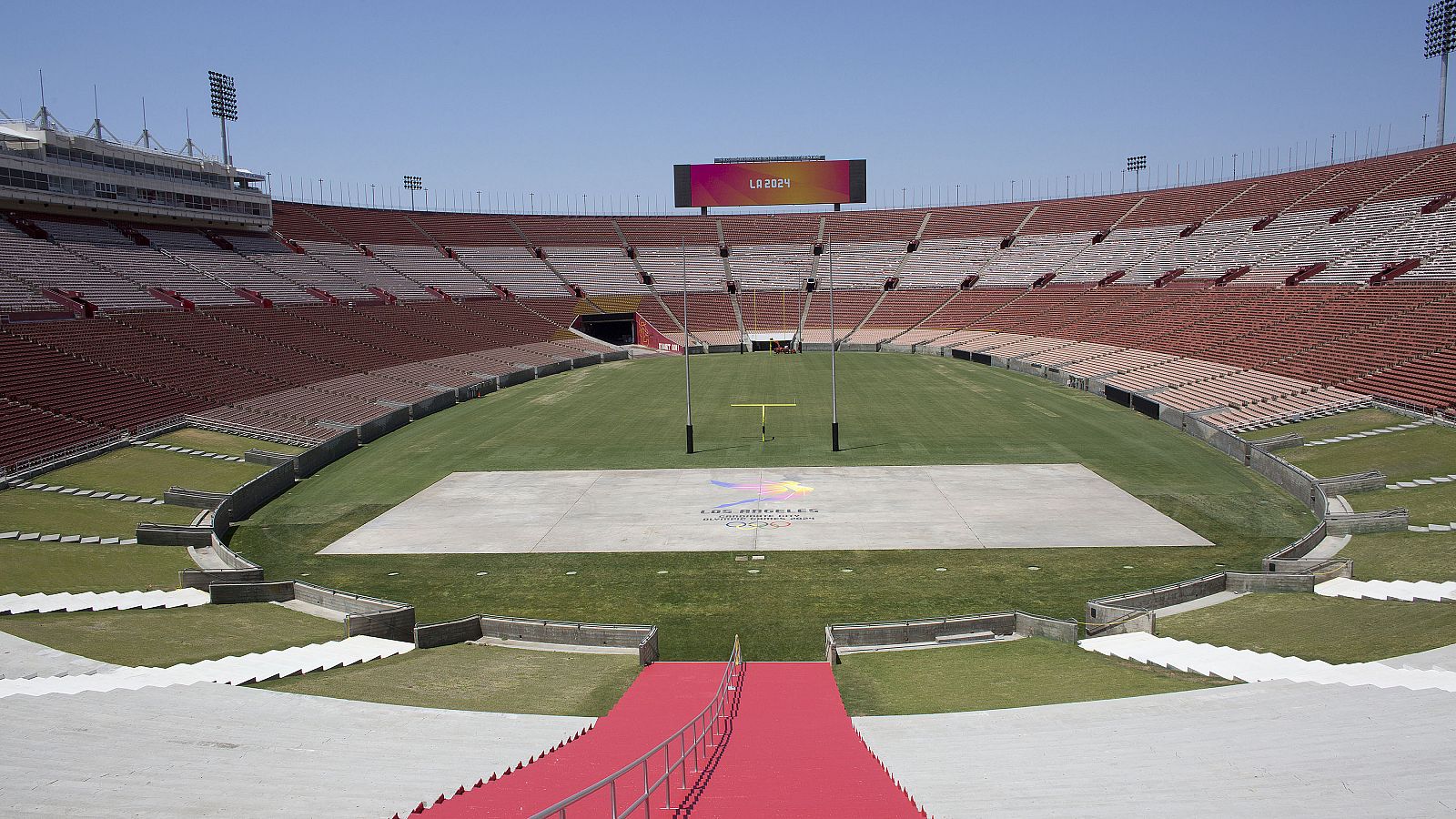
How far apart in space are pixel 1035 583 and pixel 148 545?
24350 millimetres

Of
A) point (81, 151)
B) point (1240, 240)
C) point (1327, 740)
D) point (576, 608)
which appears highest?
point (81, 151)

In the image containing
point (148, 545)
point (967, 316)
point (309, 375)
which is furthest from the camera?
point (967, 316)

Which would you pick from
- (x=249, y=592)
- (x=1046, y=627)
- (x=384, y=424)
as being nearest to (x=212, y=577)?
(x=249, y=592)

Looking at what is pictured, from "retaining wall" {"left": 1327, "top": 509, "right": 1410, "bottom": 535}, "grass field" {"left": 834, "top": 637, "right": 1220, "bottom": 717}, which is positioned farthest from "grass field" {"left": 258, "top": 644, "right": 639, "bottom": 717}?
"retaining wall" {"left": 1327, "top": 509, "right": 1410, "bottom": 535}

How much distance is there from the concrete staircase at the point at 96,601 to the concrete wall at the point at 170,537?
4379 mm

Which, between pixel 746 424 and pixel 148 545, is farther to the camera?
pixel 746 424

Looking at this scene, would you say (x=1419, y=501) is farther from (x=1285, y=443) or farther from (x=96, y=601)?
(x=96, y=601)

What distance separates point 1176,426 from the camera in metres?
43.5

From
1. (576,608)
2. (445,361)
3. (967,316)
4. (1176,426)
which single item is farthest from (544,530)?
(967,316)

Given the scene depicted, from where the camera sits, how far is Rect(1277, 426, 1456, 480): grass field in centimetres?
3047

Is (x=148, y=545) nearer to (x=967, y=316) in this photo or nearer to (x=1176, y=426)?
(x=1176, y=426)

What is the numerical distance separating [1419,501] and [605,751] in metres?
25.6

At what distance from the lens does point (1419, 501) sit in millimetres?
27344

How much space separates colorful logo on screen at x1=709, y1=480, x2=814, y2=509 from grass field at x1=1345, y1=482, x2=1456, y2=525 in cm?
1658
